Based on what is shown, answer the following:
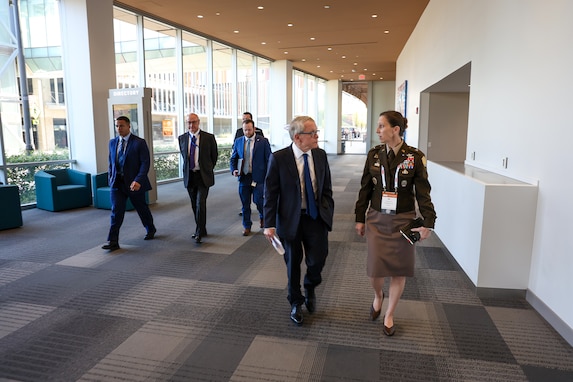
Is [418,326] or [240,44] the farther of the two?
[240,44]

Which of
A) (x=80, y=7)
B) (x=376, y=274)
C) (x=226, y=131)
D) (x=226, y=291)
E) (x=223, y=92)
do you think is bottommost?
(x=226, y=291)

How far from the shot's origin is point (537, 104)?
335cm

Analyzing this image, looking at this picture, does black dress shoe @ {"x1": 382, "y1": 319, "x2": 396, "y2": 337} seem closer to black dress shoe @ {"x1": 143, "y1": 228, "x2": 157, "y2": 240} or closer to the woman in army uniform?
the woman in army uniform

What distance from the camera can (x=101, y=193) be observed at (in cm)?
750

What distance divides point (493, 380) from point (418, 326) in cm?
71

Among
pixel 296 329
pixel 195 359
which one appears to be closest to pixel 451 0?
pixel 296 329

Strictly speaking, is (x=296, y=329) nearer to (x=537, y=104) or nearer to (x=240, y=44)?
(x=537, y=104)

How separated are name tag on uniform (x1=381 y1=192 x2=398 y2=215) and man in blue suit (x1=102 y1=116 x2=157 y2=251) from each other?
10.8 ft

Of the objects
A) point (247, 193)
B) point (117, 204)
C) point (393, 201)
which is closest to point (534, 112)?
point (393, 201)

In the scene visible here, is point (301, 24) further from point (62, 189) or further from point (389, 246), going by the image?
point (389, 246)

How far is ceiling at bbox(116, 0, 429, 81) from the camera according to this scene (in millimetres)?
8875

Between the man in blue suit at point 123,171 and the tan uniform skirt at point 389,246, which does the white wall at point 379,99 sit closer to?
the man in blue suit at point 123,171

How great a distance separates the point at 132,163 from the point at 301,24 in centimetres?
716

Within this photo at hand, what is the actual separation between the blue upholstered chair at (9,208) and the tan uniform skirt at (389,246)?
5569 millimetres
